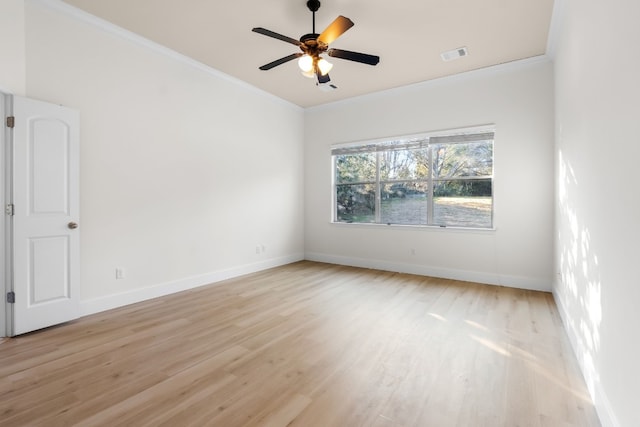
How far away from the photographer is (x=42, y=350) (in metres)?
2.53

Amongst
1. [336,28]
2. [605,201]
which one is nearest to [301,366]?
[605,201]

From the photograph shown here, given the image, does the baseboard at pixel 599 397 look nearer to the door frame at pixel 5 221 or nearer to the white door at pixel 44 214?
the white door at pixel 44 214

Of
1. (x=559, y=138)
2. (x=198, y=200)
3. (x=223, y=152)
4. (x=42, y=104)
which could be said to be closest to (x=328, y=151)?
(x=223, y=152)

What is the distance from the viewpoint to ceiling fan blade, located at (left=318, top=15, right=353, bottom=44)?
8.36 ft

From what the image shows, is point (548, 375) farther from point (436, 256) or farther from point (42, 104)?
point (42, 104)

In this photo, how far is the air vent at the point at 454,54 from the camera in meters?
3.95

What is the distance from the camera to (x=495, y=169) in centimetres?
455

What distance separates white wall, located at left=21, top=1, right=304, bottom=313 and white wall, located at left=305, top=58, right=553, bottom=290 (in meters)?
1.77

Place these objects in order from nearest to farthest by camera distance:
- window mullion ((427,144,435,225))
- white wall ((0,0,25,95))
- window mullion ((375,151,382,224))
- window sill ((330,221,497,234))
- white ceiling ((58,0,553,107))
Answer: white wall ((0,0,25,95)) → white ceiling ((58,0,553,107)) → window sill ((330,221,497,234)) → window mullion ((427,144,435,225)) → window mullion ((375,151,382,224))

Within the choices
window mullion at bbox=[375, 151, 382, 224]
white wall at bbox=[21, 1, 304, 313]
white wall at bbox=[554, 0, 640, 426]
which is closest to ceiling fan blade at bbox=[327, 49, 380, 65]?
white wall at bbox=[554, 0, 640, 426]

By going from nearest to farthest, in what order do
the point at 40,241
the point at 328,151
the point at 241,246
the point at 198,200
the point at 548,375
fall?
1. the point at 548,375
2. the point at 40,241
3. the point at 198,200
4. the point at 241,246
5. the point at 328,151

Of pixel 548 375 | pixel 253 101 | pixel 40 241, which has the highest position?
pixel 253 101

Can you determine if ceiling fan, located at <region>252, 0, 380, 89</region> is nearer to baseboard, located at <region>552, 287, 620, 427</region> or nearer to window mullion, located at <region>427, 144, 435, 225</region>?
window mullion, located at <region>427, 144, 435, 225</region>

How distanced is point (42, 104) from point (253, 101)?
9.68 feet
